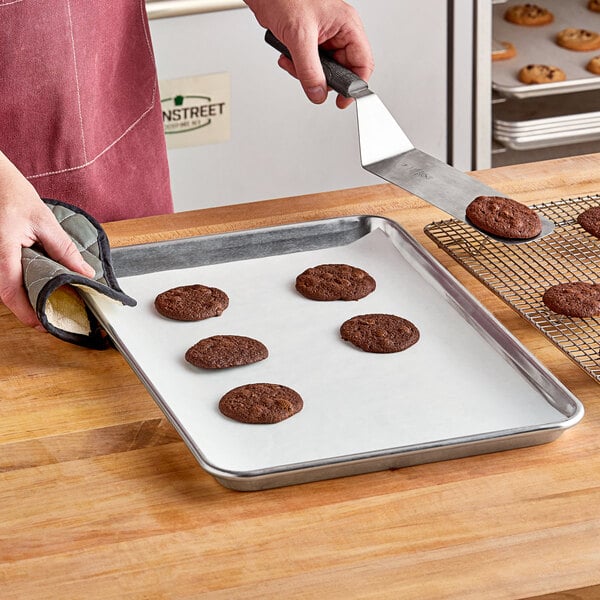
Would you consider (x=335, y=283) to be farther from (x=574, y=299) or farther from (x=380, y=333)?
(x=574, y=299)

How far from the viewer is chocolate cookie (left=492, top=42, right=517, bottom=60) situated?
2486 mm

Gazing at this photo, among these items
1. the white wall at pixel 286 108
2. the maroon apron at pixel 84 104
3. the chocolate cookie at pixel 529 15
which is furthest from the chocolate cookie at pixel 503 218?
the chocolate cookie at pixel 529 15

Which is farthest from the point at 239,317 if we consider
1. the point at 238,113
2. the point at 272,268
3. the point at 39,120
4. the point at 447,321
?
the point at 238,113

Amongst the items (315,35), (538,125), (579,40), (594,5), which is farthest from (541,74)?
(315,35)

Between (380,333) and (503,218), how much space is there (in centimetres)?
23

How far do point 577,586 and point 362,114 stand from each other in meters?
0.68

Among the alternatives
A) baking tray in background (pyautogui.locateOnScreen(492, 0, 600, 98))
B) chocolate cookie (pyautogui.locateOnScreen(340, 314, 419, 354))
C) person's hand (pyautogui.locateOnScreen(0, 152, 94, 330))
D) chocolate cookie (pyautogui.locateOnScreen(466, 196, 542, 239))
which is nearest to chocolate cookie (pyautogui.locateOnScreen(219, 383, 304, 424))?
chocolate cookie (pyautogui.locateOnScreen(340, 314, 419, 354))

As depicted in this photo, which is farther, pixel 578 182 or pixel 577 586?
pixel 578 182

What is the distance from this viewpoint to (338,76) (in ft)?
4.50

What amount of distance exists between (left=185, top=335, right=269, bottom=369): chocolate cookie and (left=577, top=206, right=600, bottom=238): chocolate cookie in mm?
431

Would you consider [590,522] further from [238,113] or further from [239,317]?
[238,113]

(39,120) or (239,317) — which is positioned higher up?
(39,120)

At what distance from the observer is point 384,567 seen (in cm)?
82

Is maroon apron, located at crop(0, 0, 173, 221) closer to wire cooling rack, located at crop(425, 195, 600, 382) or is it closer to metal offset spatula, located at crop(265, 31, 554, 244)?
metal offset spatula, located at crop(265, 31, 554, 244)
